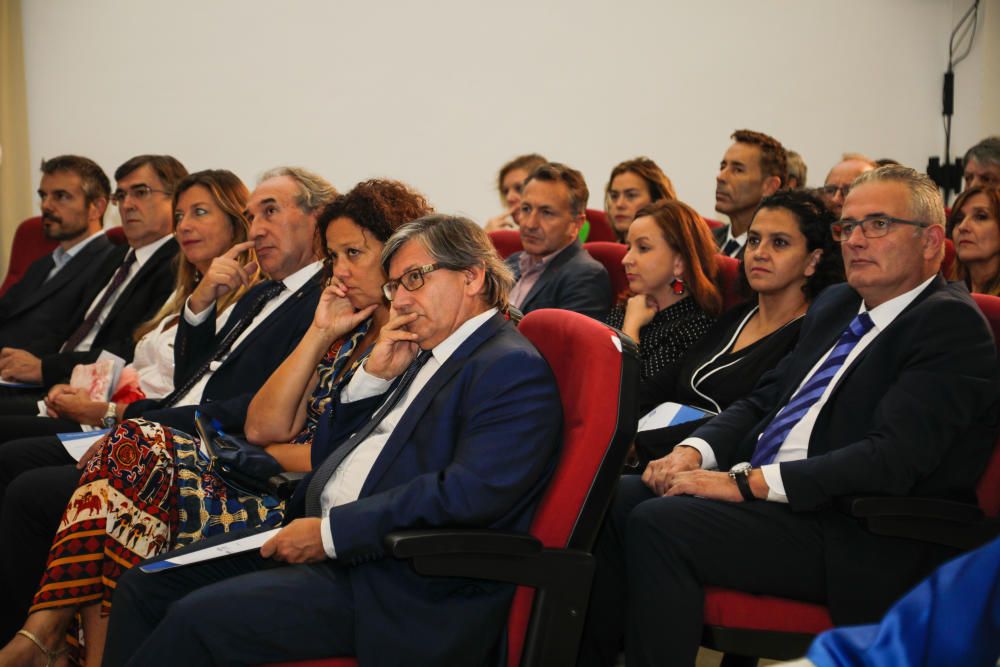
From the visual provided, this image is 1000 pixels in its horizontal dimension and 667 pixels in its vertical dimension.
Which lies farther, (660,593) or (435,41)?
(435,41)

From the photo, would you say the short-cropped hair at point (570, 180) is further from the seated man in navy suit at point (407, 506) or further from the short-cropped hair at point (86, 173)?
the short-cropped hair at point (86, 173)

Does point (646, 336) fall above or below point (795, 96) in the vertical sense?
below

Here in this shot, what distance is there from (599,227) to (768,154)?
3.14 feet

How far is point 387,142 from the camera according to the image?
5.85m

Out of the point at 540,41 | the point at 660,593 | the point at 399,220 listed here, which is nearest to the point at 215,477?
the point at 399,220

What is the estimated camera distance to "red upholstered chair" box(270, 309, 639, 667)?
1.87 metres

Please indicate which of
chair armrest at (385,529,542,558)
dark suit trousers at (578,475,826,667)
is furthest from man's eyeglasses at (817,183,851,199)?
chair armrest at (385,529,542,558)

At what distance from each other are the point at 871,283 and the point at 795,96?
4.02 m

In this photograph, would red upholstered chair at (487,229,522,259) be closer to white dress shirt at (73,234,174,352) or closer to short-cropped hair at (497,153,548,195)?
short-cropped hair at (497,153,548,195)

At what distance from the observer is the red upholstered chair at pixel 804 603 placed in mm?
2020

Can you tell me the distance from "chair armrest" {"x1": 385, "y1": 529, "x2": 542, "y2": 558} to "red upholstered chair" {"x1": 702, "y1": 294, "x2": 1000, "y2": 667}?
419 mm

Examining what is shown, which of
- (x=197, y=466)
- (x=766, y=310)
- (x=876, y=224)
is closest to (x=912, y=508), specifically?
(x=876, y=224)

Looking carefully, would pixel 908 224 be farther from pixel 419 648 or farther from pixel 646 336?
pixel 419 648

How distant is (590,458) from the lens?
1963 millimetres
